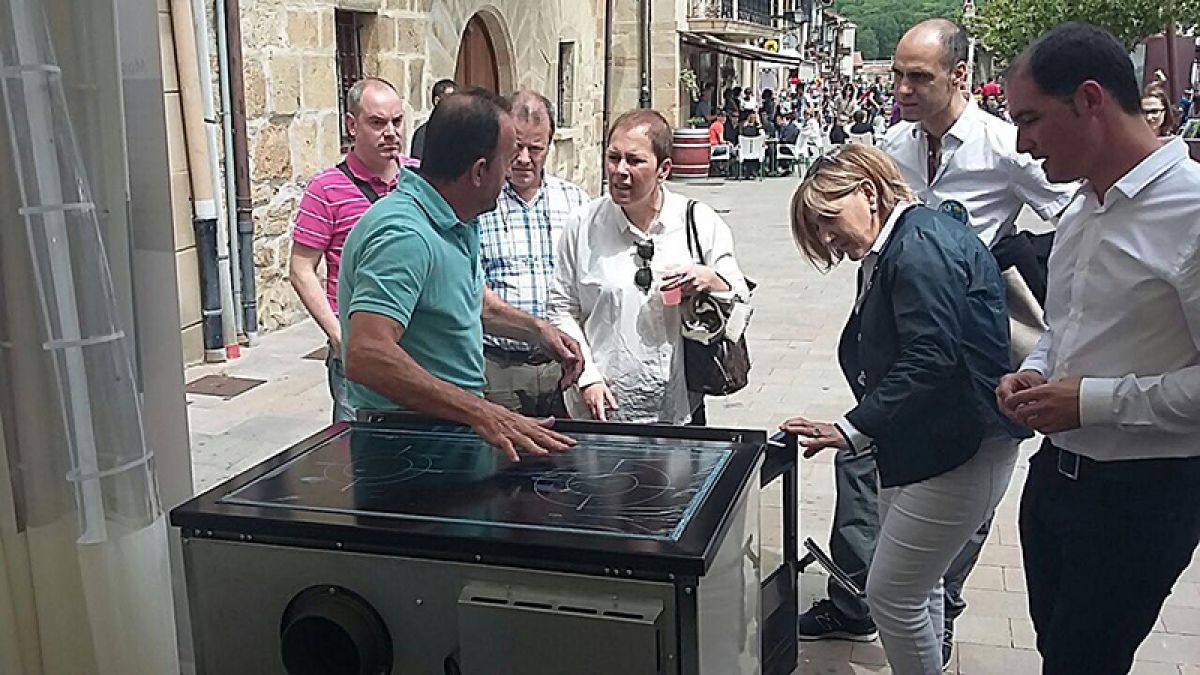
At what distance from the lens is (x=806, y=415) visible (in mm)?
6117

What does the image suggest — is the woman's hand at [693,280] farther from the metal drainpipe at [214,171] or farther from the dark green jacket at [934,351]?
the metal drainpipe at [214,171]

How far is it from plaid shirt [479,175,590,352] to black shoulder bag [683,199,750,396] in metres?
0.54

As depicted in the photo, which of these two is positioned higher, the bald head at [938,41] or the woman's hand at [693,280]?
the bald head at [938,41]

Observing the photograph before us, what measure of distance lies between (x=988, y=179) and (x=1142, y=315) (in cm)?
148

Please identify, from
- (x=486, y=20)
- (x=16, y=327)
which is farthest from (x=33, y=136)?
(x=486, y=20)

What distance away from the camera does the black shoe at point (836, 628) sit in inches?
142

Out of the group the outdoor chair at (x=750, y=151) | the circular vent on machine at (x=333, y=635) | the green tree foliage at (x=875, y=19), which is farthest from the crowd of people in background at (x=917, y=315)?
the green tree foliage at (x=875, y=19)

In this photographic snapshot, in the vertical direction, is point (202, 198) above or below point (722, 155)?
above

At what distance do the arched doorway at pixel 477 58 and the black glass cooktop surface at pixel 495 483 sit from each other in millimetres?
9149

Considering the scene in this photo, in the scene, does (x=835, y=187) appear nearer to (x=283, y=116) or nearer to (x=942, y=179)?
(x=942, y=179)

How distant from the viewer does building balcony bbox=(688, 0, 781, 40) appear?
77.3 ft

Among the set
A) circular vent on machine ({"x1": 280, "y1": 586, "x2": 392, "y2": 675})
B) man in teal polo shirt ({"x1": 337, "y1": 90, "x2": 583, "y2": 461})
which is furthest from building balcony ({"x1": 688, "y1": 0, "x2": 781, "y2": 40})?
circular vent on machine ({"x1": 280, "y1": 586, "x2": 392, "y2": 675})

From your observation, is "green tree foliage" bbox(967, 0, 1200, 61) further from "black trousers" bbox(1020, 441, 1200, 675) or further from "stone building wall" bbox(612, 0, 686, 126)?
"black trousers" bbox(1020, 441, 1200, 675)

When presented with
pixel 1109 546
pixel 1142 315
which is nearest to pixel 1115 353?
pixel 1142 315
